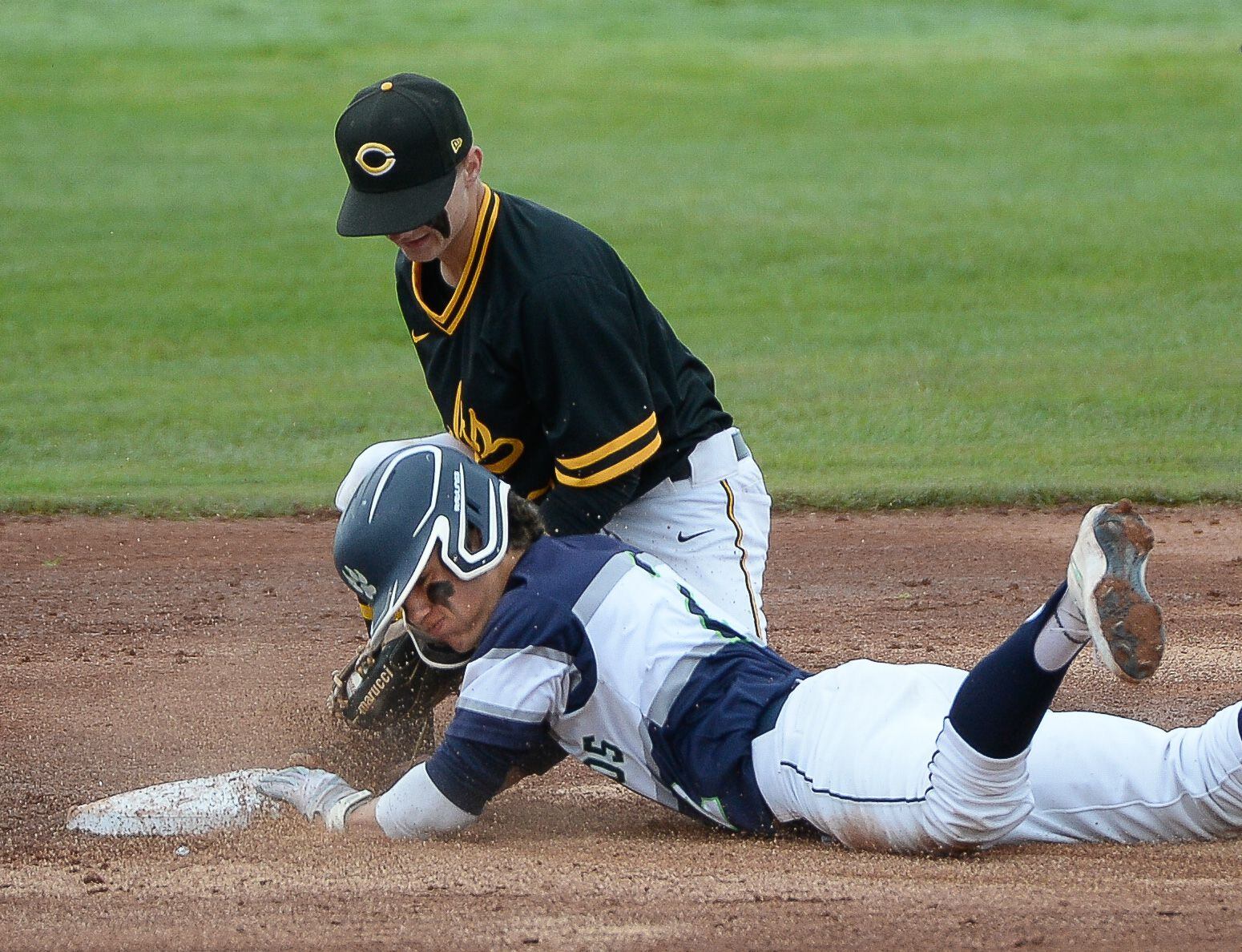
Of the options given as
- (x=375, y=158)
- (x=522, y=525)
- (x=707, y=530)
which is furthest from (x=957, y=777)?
(x=375, y=158)

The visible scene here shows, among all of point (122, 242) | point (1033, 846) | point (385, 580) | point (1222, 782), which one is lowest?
point (122, 242)

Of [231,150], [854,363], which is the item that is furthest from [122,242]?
[854,363]

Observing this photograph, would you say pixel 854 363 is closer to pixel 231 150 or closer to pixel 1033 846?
pixel 1033 846

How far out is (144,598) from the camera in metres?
6.50

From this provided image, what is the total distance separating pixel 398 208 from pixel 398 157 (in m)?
0.12

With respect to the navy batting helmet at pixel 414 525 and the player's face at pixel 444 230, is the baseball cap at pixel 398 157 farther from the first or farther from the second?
the navy batting helmet at pixel 414 525

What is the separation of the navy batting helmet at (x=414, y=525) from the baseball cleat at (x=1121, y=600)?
1.25 meters

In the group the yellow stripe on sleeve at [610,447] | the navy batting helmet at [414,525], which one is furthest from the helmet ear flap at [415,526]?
the yellow stripe on sleeve at [610,447]

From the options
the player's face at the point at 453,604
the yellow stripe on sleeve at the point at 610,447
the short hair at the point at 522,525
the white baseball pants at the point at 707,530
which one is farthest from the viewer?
the white baseball pants at the point at 707,530

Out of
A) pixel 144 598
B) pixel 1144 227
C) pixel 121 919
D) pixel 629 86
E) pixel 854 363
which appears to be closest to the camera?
pixel 121 919

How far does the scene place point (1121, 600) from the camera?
116 inches

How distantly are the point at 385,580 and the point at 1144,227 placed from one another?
13468mm

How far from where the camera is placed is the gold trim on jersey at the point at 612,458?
3994mm

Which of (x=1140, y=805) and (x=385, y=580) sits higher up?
(x=385, y=580)
